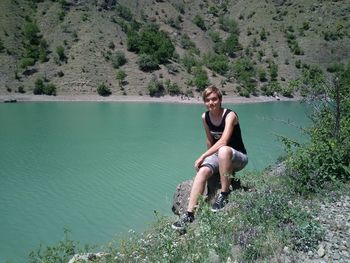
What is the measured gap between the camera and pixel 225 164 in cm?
635

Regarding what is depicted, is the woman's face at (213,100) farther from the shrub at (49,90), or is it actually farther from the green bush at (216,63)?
the green bush at (216,63)

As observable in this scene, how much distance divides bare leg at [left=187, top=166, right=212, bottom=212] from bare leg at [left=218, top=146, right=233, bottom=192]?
0.71 feet

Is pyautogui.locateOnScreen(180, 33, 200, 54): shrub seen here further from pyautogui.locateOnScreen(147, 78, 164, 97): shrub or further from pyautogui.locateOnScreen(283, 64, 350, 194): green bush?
pyautogui.locateOnScreen(283, 64, 350, 194): green bush

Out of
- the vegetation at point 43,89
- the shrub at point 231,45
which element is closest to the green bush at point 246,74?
the shrub at point 231,45

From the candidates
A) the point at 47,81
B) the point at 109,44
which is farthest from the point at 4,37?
the point at 109,44

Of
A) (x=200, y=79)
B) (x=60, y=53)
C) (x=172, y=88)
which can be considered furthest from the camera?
(x=200, y=79)

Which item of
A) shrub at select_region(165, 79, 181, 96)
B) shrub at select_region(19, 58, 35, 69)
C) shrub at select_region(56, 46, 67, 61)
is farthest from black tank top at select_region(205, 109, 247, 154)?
shrub at select_region(56, 46, 67, 61)

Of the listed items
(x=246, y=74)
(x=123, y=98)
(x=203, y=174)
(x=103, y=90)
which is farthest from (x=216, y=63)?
(x=203, y=174)

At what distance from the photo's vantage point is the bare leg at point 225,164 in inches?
249

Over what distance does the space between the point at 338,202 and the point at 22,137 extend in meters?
23.6

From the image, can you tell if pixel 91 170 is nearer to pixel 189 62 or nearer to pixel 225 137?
pixel 225 137

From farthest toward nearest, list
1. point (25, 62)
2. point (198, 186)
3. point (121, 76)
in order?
point (121, 76), point (25, 62), point (198, 186)

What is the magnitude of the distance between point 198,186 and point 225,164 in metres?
0.60

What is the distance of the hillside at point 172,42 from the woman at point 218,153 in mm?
50646
